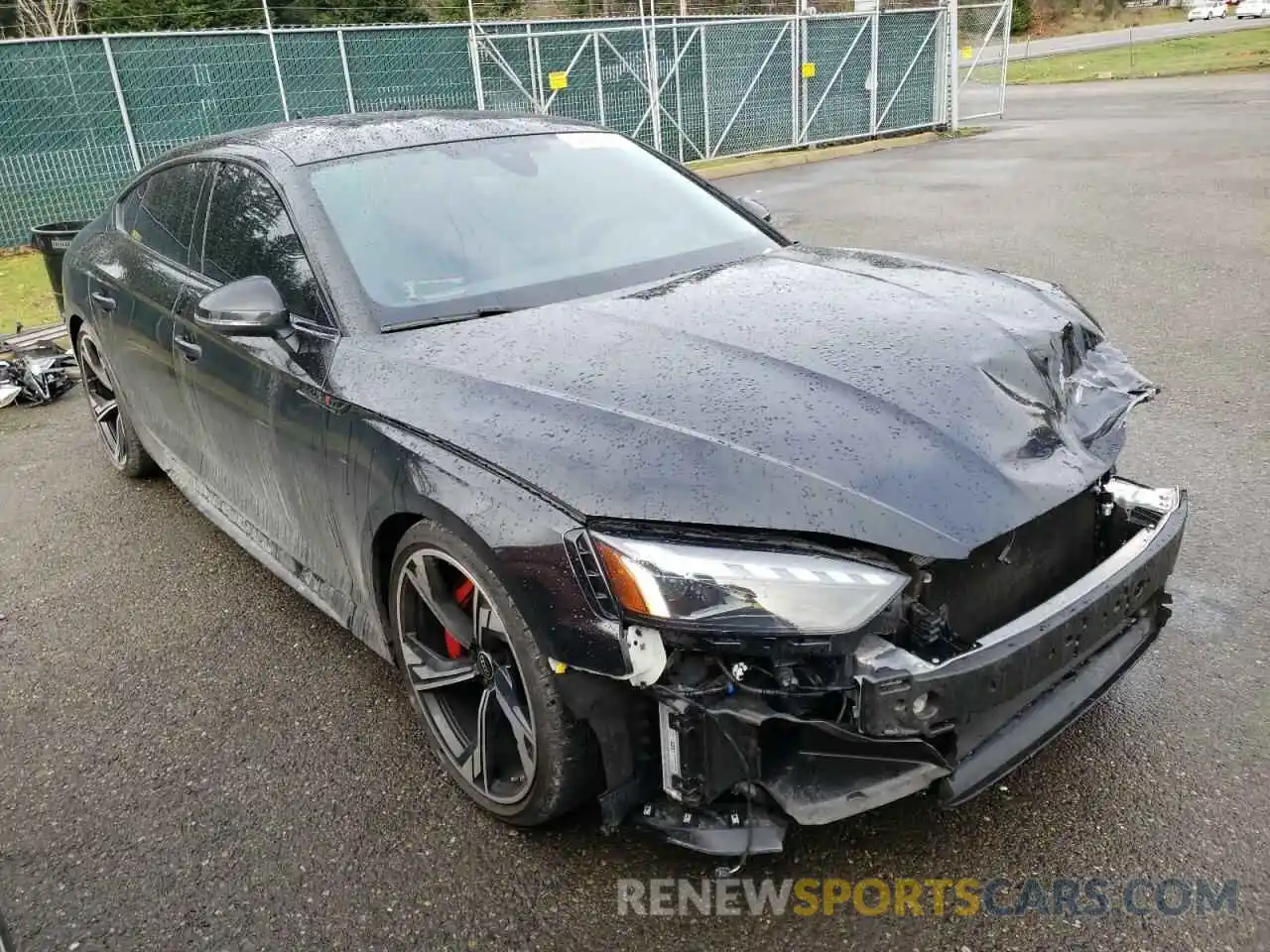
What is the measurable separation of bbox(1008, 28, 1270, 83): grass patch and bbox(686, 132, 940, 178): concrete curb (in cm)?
1757

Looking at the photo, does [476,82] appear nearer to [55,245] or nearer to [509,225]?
[55,245]

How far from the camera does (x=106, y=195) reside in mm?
11938

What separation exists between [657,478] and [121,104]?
12286mm

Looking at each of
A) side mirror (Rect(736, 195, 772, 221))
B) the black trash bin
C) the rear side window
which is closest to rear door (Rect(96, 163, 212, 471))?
the rear side window

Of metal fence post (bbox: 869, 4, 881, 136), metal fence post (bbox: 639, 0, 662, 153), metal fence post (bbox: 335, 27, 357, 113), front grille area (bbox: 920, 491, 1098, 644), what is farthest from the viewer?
metal fence post (bbox: 869, 4, 881, 136)

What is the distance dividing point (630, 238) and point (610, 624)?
1733mm

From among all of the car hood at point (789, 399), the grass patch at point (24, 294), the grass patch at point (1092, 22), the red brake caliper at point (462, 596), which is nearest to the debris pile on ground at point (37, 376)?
the grass patch at point (24, 294)

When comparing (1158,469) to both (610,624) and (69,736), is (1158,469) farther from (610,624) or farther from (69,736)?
(69,736)

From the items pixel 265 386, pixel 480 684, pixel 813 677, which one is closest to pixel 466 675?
pixel 480 684

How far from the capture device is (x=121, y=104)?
1185 cm

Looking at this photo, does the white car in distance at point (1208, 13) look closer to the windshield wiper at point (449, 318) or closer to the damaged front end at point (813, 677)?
the windshield wiper at point (449, 318)

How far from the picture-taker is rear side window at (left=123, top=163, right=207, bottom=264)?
3826mm

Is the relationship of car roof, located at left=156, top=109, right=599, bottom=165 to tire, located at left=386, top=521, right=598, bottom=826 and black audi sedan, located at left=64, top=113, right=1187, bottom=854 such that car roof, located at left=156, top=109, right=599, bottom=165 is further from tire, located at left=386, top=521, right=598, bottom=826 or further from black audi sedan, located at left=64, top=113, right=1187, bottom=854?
tire, located at left=386, top=521, right=598, bottom=826

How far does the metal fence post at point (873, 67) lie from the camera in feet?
55.4
